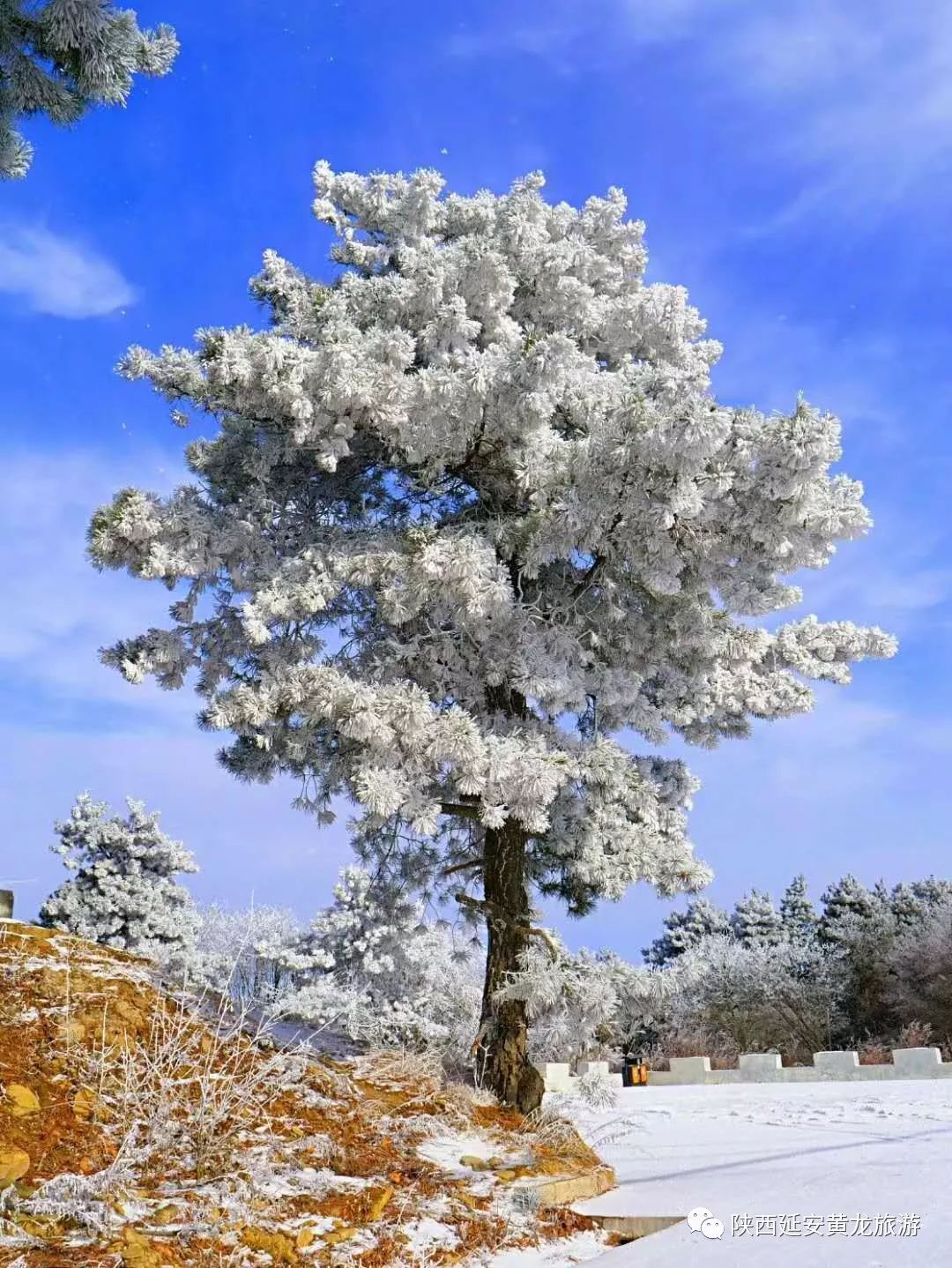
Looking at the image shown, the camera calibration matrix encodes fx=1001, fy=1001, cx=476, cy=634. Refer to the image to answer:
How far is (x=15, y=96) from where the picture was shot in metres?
6.15

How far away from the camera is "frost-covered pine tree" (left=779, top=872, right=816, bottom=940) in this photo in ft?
121

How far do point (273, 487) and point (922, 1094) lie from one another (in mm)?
9586

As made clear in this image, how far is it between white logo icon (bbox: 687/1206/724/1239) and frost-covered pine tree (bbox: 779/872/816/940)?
111ft

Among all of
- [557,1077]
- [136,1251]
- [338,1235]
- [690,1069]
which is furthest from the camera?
[690,1069]

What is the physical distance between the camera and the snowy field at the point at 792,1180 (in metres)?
4.21

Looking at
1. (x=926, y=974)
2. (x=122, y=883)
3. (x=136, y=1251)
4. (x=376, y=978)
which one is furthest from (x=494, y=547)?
(x=926, y=974)

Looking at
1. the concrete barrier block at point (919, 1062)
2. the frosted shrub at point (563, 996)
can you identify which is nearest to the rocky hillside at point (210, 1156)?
the frosted shrub at point (563, 996)

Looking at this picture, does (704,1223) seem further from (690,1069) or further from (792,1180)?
(690,1069)

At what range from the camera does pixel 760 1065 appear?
15.5m

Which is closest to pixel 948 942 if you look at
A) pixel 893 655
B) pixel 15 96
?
pixel 893 655

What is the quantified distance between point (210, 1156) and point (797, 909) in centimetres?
3719

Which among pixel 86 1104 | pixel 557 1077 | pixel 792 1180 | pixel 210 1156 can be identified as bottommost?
pixel 557 1077

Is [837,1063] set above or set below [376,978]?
below

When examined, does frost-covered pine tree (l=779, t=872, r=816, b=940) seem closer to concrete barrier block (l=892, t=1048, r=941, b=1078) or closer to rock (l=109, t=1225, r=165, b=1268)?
concrete barrier block (l=892, t=1048, r=941, b=1078)
